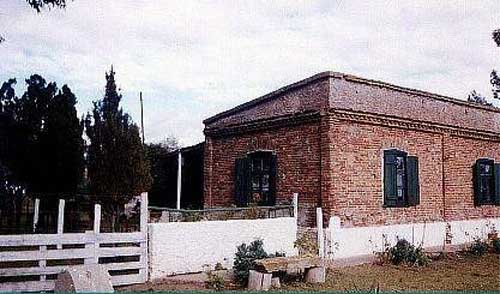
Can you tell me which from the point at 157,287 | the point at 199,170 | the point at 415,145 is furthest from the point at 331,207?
the point at 199,170

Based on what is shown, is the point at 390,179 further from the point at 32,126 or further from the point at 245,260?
the point at 32,126

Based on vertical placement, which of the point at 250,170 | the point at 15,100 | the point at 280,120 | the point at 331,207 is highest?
the point at 15,100

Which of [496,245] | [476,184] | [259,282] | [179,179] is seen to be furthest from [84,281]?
[476,184]

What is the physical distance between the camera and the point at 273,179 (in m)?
15.2

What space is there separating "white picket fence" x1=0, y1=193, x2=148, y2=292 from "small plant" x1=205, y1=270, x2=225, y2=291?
1.21m

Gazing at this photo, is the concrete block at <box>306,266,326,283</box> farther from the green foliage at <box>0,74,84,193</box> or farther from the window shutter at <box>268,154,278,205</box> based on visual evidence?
the green foliage at <box>0,74,84,193</box>

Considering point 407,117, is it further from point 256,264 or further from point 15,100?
point 15,100

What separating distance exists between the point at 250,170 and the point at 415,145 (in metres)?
5.02

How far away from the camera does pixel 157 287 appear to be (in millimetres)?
9320

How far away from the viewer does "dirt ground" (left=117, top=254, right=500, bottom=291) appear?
9.48 metres

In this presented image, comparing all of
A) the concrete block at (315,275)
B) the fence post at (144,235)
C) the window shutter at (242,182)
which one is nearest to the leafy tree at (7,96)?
the window shutter at (242,182)

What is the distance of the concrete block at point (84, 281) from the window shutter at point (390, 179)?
9673 mm

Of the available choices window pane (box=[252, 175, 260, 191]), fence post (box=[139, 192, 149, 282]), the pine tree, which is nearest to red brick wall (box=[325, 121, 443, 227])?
window pane (box=[252, 175, 260, 191])

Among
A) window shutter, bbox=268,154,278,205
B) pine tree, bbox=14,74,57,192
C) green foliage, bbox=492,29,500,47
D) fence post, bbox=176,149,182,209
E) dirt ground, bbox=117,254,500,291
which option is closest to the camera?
dirt ground, bbox=117,254,500,291
